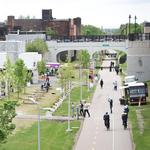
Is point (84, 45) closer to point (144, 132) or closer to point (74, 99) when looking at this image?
point (74, 99)

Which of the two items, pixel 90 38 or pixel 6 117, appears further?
pixel 90 38

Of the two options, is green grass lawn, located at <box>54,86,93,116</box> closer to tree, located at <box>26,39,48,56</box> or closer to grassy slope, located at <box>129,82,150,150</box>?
grassy slope, located at <box>129,82,150,150</box>

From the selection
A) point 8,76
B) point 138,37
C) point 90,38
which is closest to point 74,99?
point 8,76

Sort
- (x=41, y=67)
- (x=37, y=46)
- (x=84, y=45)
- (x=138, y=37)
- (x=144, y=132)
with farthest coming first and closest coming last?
(x=84, y=45)
(x=37, y=46)
(x=138, y=37)
(x=41, y=67)
(x=144, y=132)

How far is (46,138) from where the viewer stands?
38.8m

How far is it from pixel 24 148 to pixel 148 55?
50031mm

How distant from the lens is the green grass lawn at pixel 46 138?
35.9 meters

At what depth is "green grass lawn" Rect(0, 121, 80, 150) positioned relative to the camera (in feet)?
118

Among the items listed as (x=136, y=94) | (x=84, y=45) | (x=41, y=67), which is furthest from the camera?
(x=84, y=45)

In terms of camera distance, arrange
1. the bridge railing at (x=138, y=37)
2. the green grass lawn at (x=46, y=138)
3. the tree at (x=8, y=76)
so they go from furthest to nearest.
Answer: the bridge railing at (x=138, y=37) → the tree at (x=8, y=76) → the green grass lawn at (x=46, y=138)

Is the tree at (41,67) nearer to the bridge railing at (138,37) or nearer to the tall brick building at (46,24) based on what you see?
the bridge railing at (138,37)

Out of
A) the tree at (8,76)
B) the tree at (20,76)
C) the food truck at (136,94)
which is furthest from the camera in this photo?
the tree at (8,76)

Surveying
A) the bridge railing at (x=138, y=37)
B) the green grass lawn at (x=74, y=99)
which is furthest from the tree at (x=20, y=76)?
the bridge railing at (x=138, y=37)

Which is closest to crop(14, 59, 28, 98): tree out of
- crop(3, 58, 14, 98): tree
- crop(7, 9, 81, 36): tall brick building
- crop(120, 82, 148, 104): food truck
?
crop(3, 58, 14, 98): tree
